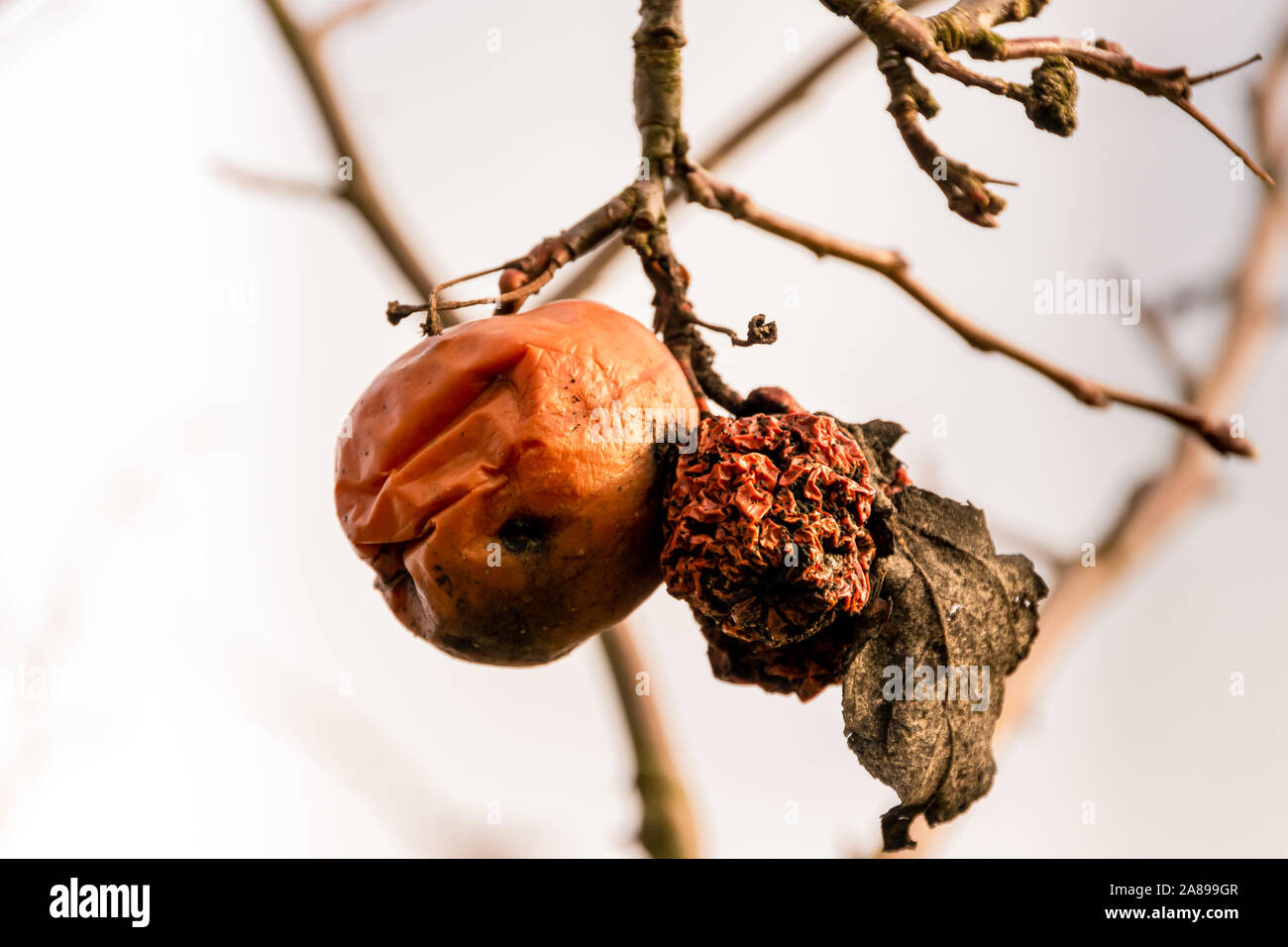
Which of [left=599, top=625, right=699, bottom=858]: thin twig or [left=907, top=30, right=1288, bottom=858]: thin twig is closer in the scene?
[left=599, top=625, right=699, bottom=858]: thin twig

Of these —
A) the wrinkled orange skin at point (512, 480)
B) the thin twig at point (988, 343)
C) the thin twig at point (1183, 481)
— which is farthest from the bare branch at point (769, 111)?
the thin twig at point (1183, 481)

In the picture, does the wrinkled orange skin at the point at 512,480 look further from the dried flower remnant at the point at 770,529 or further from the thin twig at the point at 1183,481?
the thin twig at the point at 1183,481

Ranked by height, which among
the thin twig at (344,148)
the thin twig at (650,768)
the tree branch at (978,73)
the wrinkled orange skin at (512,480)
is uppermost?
the thin twig at (344,148)

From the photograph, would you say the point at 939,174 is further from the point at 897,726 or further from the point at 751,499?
the point at 897,726

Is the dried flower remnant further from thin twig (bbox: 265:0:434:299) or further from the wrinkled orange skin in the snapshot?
thin twig (bbox: 265:0:434:299)

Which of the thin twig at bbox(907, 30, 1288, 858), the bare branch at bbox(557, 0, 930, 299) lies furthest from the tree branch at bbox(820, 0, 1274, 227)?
the thin twig at bbox(907, 30, 1288, 858)

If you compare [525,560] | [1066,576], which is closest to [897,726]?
[525,560]
